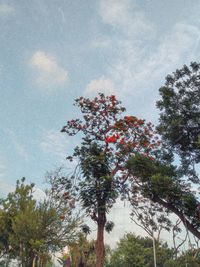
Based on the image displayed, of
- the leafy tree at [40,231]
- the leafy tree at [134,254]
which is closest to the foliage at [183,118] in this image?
the leafy tree at [40,231]

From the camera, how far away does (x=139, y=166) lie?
15.0 meters

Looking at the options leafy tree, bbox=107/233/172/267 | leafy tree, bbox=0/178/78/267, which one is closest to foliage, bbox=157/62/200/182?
leafy tree, bbox=0/178/78/267

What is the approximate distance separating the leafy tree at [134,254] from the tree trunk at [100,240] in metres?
27.5

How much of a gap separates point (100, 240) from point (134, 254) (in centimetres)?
2943

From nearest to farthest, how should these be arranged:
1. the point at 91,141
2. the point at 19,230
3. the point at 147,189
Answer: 1. the point at 147,189
2. the point at 19,230
3. the point at 91,141

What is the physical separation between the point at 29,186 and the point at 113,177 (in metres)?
6.31

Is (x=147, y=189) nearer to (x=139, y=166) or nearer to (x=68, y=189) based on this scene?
(x=139, y=166)

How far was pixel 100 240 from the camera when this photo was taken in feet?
59.1

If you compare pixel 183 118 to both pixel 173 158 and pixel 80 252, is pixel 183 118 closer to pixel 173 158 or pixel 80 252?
pixel 173 158

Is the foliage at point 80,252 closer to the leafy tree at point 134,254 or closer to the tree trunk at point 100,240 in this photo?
the tree trunk at point 100,240

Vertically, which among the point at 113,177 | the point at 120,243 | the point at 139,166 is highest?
the point at 120,243

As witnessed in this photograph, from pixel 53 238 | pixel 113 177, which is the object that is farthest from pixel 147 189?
pixel 53 238

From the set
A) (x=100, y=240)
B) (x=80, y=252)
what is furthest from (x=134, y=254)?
(x=100, y=240)


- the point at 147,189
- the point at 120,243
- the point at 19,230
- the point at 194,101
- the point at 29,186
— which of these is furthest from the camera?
the point at 120,243
